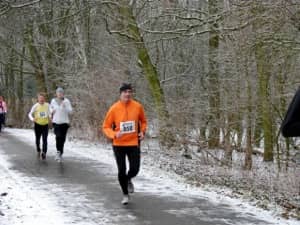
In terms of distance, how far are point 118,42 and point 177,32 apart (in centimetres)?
543

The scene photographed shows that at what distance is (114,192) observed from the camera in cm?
1044

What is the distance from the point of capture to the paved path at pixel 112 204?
8.18m

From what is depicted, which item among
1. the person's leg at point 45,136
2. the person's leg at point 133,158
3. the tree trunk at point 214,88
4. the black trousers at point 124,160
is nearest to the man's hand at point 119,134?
the black trousers at point 124,160

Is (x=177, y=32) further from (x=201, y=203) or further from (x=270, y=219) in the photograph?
(x=270, y=219)

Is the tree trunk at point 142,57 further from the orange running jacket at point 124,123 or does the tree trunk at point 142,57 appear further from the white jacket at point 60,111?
the orange running jacket at point 124,123

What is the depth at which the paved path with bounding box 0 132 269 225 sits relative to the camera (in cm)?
818

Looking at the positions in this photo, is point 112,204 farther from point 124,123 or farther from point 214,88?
point 214,88

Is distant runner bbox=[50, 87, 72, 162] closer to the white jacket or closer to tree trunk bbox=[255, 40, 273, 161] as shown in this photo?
the white jacket

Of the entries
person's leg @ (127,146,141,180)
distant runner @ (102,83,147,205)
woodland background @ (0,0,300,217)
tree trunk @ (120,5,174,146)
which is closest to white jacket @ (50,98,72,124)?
woodland background @ (0,0,300,217)

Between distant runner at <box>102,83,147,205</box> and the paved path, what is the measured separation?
517 millimetres

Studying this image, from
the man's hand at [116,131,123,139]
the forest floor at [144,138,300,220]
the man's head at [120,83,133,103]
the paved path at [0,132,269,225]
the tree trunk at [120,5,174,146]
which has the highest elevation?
the tree trunk at [120,5,174,146]

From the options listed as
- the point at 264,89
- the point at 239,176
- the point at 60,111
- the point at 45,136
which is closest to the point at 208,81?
the point at 264,89

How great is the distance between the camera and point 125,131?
9289 mm

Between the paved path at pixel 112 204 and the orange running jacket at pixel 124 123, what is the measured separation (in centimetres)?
100
